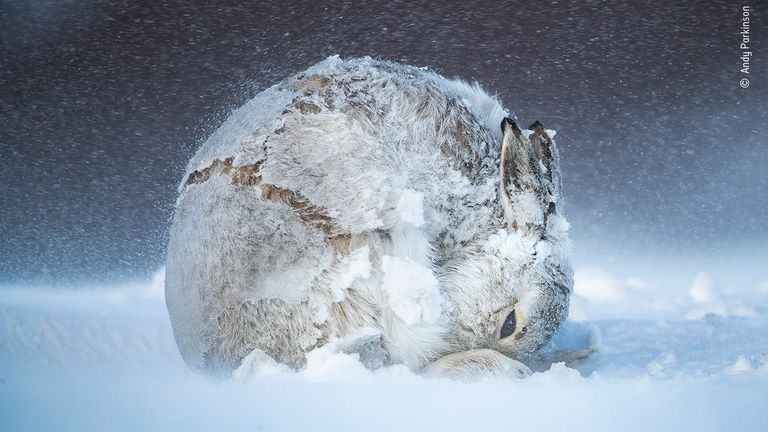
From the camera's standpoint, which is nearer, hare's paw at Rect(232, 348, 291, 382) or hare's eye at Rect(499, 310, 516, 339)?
hare's paw at Rect(232, 348, 291, 382)

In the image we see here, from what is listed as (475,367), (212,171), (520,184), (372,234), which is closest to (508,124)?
(520,184)

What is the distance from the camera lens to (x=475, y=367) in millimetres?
1273

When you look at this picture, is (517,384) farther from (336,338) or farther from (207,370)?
(207,370)

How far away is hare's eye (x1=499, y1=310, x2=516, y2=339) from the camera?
1.38 meters

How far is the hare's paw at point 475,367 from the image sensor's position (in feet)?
4.14

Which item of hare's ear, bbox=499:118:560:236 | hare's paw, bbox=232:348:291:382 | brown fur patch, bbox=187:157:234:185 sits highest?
hare's ear, bbox=499:118:560:236

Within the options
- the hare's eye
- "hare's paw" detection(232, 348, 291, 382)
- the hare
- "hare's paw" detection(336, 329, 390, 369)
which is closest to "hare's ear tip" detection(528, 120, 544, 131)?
the hare

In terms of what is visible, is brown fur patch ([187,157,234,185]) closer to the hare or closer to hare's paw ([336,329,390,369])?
the hare

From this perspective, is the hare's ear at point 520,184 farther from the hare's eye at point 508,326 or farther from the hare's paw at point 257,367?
the hare's paw at point 257,367

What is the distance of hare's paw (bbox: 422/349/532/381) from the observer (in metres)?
1.26

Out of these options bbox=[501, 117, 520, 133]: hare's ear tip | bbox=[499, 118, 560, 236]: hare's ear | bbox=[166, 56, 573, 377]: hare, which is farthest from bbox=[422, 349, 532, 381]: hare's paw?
bbox=[501, 117, 520, 133]: hare's ear tip

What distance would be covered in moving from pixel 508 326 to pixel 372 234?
12.3 inches

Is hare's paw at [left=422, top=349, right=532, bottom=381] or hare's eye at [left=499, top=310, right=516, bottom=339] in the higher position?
hare's eye at [left=499, top=310, right=516, bottom=339]

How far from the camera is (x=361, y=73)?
1.41 metres
